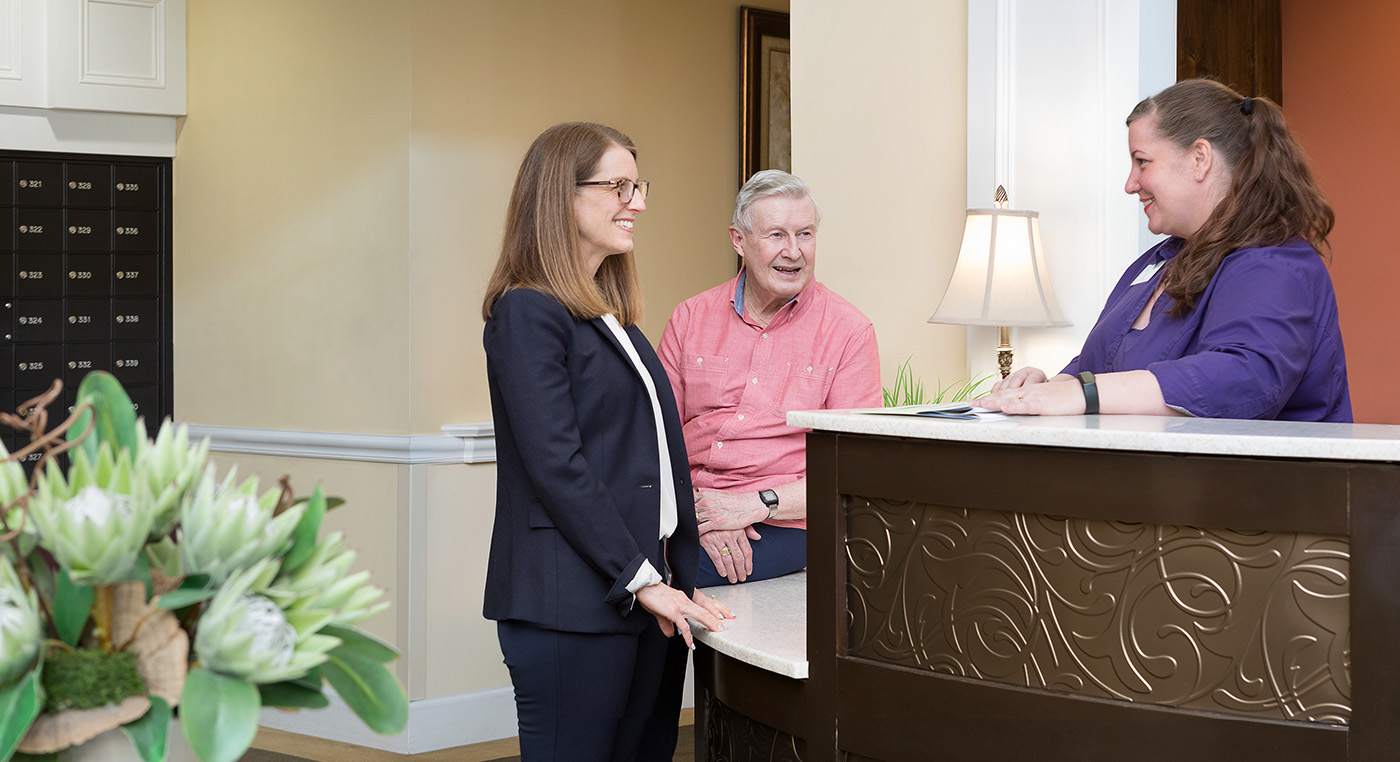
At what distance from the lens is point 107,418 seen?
0.88 meters

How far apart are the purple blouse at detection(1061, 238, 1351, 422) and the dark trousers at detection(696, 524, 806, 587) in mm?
894

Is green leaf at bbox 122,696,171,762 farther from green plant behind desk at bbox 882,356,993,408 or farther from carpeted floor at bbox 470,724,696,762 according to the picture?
carpeted floor at bbox 470,724,696,762

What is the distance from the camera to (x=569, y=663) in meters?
2.13

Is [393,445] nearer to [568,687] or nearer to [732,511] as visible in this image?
[732,511]

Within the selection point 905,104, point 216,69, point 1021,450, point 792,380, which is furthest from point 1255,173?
point 216,69

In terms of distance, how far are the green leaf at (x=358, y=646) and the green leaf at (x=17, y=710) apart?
0.19 m

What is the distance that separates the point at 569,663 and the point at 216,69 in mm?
3468

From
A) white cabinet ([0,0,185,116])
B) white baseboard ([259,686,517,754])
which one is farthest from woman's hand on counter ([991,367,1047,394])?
white cabinet ([0,0,185,116])

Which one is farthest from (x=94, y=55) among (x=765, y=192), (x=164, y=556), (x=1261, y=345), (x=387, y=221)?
(x=164, y=556)

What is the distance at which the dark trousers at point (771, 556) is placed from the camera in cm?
262

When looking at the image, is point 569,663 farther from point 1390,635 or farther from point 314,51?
point 314,51

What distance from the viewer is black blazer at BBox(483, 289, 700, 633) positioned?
6.79ft

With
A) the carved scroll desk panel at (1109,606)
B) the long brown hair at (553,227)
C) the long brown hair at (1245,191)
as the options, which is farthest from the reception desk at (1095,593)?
the long brown hair at (553,227)

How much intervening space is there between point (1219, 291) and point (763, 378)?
97 centimetres
